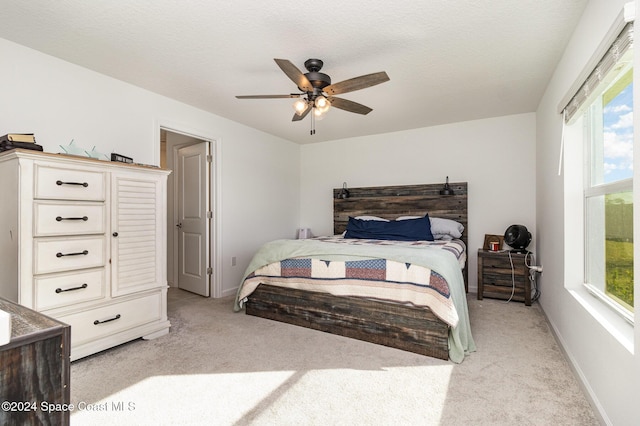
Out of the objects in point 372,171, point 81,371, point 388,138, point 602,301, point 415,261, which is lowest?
point 81,371

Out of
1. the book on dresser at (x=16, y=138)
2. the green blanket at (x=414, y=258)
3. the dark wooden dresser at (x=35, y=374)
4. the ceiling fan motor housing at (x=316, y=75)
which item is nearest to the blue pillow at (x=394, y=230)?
the green blanket at (x=414, y=258)

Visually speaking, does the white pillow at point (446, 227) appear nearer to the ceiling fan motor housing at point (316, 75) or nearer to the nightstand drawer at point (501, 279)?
the nightstand drawer at point (501, 279)

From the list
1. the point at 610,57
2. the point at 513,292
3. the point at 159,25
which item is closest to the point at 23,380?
the point at 159,25

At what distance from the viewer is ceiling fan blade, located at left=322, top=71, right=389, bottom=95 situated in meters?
2.21

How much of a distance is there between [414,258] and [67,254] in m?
2.51

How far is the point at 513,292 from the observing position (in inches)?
145

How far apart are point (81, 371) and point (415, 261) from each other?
2475mm

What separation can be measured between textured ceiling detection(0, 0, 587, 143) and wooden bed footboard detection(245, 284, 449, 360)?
2004mm

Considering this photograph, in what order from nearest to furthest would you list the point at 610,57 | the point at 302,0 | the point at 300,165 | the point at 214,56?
the point at 610,57 < the point at 302,0 < the point at 214,56 < the point at 300,165

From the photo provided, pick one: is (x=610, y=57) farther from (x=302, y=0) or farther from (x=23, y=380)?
(x=23, y=380)

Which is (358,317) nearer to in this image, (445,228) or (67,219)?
(445,228)

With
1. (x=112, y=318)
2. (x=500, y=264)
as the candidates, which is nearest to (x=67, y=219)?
(x=112, y=318)

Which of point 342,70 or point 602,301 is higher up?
point 342,70

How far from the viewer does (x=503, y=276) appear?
3746 millimetres
